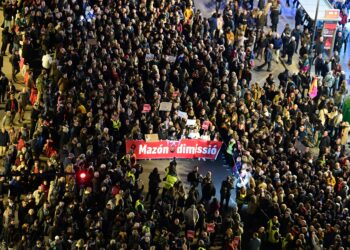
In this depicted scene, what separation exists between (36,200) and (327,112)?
14087mm

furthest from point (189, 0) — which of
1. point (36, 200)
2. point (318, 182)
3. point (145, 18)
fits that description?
point (36, 200)

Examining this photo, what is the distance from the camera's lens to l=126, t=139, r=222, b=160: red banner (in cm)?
3069

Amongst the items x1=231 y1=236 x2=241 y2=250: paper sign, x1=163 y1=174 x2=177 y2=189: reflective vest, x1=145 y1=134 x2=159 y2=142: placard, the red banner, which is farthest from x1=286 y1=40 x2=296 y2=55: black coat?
x1=231 y1=236 x2=241 y2=250: paper sign

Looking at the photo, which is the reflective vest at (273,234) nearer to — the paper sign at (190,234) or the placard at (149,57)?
the paper sign at (190,234)

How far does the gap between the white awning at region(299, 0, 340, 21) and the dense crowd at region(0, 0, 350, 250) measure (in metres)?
1.03

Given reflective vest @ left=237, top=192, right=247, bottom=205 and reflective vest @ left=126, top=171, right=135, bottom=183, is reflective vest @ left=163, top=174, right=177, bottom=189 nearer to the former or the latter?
reflective vest @ left=126, top=171, right=135, bottom=183

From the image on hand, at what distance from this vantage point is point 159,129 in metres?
30.8

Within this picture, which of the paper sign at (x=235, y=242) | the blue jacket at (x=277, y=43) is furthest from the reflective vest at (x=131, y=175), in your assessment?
the blue jacket at (x=277, y=43)

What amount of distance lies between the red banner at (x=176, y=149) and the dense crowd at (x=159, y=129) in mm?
313

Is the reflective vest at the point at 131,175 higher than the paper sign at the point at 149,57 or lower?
lower

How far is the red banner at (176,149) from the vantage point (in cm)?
3069

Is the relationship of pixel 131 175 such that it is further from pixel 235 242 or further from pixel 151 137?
pixel 235 242

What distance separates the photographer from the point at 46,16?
35.3 metres

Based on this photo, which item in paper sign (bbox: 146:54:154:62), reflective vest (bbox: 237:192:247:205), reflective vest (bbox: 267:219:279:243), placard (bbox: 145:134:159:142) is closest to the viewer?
reflective vest (bbox: 267:219:279:243)
